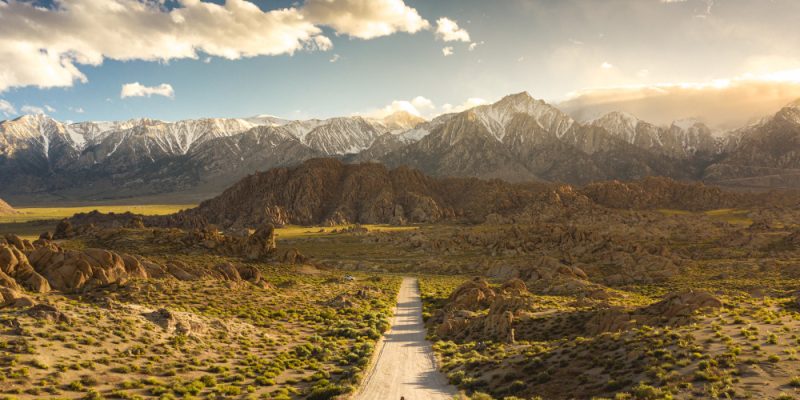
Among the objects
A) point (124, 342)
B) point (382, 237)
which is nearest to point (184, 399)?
A: point (124, 342)

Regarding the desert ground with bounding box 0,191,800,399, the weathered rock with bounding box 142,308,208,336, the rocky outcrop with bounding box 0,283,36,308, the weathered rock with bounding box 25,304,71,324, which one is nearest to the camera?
the desert ground with bounding box 0,191,800,399

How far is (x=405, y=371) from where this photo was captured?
33.6 metres

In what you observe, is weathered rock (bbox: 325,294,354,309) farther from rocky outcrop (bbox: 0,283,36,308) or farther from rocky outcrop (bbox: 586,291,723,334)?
rocky outcrop (bbox: 0,283,36,308)

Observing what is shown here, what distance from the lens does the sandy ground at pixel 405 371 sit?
1131 inches

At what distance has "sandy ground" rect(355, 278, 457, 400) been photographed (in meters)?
28.7

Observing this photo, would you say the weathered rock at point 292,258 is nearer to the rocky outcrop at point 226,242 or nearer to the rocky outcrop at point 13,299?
the rocky outcrop at point 226,242

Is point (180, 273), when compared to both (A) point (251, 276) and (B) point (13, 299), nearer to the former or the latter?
(A) point (251, 276)

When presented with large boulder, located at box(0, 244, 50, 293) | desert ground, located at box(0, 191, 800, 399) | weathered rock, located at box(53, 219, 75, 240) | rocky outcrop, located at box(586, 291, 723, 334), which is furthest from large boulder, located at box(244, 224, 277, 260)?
rocky outcrop, located at box(586, 291, 723, 334)

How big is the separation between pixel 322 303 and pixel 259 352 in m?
22.0

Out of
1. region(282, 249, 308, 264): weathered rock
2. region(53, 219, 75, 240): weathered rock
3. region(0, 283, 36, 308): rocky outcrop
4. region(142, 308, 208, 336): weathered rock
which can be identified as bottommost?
region(282, 249, 308, 264): weathered rock

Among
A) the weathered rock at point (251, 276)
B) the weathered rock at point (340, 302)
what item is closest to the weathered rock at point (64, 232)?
the weathered rock at point (251, 276)

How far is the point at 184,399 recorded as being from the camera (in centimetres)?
2686

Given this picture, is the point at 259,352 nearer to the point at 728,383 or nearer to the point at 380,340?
the point at 380,340

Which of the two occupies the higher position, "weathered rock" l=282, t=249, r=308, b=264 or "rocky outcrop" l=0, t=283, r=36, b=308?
"rocky outcrop" l=0, t=283, r=36, b=308
